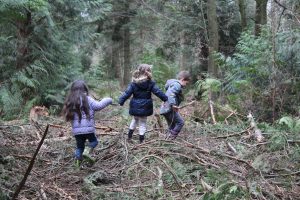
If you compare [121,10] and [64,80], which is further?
[121,10]

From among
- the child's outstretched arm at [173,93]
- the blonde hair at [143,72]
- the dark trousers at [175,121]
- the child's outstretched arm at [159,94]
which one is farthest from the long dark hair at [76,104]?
the dark trousers at [175,121]

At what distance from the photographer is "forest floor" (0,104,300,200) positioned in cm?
555

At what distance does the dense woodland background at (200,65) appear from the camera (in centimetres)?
737

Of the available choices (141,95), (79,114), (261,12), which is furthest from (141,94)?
(261,12)

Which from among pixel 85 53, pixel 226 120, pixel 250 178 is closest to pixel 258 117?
pixel 226 120

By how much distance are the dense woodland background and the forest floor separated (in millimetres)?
39

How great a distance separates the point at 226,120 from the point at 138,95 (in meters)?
2.81

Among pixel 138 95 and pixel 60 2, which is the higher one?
pixel 60 2

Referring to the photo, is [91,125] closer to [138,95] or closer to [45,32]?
[138,95]

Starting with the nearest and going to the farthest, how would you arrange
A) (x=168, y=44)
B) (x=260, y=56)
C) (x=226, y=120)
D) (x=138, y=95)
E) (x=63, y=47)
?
1. (x=138, y=95)
2. (x=226, y=120)
3. (x=260, y=56)
4. (x=63, y=47)
5. (x=168, y=44)

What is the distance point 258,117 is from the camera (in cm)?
1025

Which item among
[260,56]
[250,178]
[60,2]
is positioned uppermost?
[60,2]

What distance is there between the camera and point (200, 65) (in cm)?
1950

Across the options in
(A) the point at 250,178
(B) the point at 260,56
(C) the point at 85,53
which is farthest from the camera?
(C) the point at 85,53
